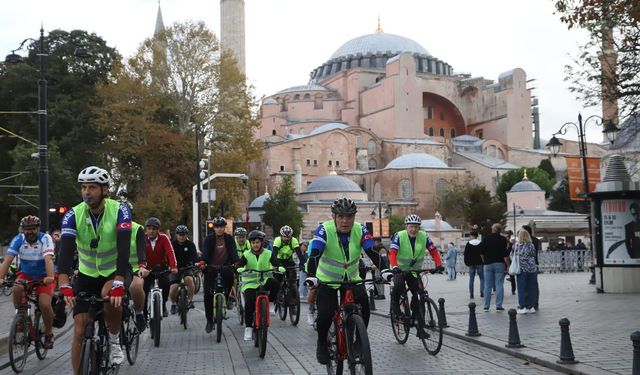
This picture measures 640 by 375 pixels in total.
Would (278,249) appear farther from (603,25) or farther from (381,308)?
(603,25)

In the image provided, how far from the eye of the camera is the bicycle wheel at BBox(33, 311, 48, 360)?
9094 mm

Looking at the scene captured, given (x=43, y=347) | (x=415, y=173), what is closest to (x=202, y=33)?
(x=43, y=347)

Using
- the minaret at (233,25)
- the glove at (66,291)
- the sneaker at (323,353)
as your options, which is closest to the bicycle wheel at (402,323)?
Result: the sneaker at (323,353)

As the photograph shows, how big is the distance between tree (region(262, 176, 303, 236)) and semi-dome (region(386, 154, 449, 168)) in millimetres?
18840

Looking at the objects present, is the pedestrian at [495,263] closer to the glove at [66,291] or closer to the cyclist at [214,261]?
the cyclist at [214,261]

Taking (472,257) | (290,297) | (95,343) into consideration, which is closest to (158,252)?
(290,297)

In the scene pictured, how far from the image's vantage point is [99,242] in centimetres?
625

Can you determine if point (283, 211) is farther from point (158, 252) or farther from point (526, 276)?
point (158, 252)

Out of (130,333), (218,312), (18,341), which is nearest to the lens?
(130,333)

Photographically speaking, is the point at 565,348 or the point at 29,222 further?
the point at 29,222

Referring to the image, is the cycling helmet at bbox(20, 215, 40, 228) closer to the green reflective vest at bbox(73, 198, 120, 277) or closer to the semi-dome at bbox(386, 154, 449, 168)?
the green reflective vest at bbox(73, 198, 120, 277)

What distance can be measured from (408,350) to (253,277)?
221 centimetres

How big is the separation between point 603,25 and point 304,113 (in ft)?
300

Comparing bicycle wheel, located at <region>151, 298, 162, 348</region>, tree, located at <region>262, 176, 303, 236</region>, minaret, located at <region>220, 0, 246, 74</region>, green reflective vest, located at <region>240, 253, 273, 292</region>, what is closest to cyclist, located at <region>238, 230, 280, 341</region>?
green reflective vest, located at <region>240, 253, 273, 292</region>
